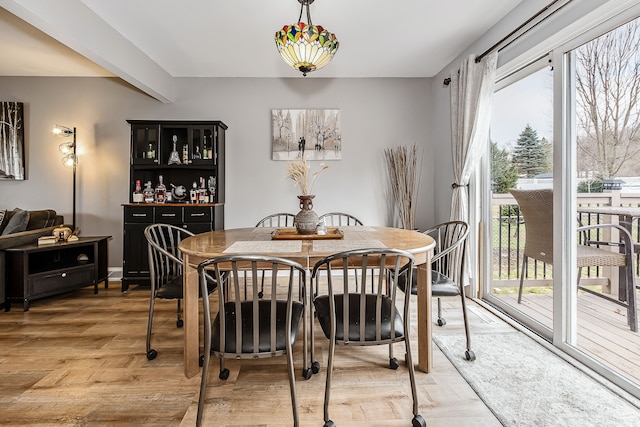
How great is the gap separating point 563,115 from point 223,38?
2.89m

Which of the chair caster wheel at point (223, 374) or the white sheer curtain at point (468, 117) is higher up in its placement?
→ the white sheer curtain at point (468, 117)

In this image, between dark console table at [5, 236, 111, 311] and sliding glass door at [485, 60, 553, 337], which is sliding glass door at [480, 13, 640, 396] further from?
dark console table at [5, 236, 111, 311]

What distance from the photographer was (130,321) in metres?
2.86

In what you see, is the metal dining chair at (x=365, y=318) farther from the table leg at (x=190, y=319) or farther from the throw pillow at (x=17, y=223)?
the throw pillow at (x=17, y=223)

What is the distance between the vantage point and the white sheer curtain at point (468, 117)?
9.68ft

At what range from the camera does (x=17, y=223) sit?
11.3 ft

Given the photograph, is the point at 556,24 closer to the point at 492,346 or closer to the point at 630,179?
the point at 630,179

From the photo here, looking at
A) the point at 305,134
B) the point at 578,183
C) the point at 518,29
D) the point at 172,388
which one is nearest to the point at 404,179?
the point at 305,134

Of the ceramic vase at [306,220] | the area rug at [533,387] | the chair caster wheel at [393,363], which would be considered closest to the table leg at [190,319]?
the ceramic vase at [306,220]

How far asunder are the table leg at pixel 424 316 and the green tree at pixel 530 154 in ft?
4.51

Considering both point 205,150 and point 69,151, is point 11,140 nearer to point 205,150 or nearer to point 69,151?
point 69,151

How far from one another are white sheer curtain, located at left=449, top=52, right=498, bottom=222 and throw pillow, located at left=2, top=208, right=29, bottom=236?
4.42 m

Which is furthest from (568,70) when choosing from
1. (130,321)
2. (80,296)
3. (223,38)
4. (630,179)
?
(80,296)

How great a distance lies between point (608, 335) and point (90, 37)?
424cm
